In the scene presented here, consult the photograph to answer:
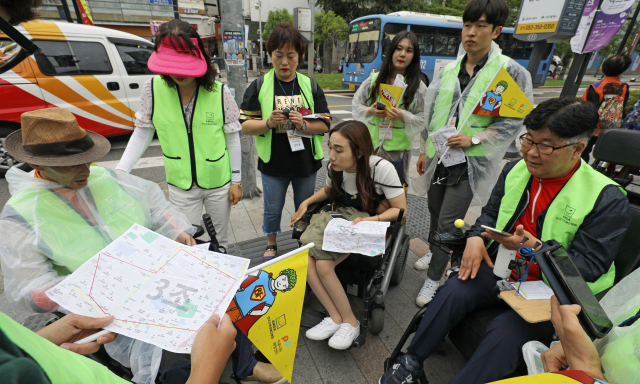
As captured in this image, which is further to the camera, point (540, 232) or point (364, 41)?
point (364, 41)

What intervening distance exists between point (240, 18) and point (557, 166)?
3279 mm

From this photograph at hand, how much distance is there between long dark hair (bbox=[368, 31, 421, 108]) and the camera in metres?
2.65

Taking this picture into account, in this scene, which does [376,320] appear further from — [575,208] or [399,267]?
[575,208]

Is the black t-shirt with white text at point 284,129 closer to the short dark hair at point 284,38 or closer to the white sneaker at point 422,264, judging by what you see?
the short dark hair at point 284,38

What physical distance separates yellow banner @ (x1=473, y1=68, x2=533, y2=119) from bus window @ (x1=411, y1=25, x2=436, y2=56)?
12.0 m

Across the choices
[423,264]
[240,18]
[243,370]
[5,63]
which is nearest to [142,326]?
[243,370]

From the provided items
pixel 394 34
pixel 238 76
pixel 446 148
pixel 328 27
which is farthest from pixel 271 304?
pixel 328 27

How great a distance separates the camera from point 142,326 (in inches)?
41.0

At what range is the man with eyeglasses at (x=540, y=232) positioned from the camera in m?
1.41

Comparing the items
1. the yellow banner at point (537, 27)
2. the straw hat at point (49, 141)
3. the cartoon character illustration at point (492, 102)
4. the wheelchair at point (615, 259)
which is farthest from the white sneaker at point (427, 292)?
the yellow banner at point (537, 27)

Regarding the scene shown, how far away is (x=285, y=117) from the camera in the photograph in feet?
7.23

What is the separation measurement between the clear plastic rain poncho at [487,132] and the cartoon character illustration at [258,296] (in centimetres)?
167

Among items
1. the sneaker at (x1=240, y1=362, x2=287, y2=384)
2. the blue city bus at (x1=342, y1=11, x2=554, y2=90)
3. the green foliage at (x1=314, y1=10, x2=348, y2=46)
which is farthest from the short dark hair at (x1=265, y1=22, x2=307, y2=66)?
the green foliage at (x1=314, y1=10, x2=348, y2=46)

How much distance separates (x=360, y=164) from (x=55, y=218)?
1677 millimetres
